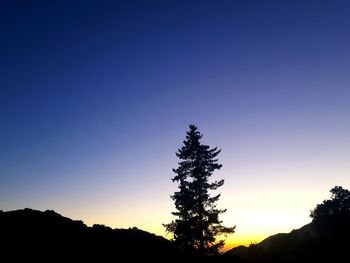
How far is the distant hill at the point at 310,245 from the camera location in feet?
137

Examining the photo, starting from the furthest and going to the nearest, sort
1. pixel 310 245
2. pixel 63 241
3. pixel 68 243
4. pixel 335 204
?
pixel 335 204
pixel 310 245
pixel 63 241
pixel 68 243

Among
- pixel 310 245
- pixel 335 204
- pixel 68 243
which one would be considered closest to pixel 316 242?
pixel 310 245

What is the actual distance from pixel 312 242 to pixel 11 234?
42.1 m

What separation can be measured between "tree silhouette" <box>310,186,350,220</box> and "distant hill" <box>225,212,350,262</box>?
18.9 feet

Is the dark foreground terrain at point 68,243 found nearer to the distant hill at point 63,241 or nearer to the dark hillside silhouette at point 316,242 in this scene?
the distant hill at point 63,241

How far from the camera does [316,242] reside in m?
48.9

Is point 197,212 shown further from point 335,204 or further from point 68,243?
point 335,204

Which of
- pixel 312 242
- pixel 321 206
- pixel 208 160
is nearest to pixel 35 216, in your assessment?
pixel 208 160

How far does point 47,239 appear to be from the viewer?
24.7 m

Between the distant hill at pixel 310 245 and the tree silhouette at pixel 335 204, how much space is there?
5.77 meters

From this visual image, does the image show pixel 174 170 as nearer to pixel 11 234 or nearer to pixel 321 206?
pixel 11 234

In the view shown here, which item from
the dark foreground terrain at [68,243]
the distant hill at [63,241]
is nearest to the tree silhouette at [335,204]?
the dark foreground terrain at [68,243]

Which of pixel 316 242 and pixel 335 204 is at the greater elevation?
pixel 335 204

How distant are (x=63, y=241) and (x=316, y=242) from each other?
39.7 metres
